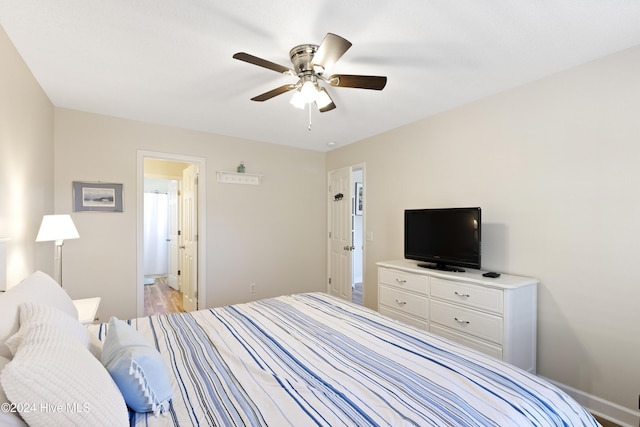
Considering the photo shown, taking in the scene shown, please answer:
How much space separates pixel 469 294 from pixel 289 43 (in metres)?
2.32

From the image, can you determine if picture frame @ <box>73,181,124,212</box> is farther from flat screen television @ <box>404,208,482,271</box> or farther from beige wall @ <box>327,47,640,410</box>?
beige wall @ <box>327,47,640,410</box>

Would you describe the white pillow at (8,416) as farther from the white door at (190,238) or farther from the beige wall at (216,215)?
the white door at (190,238)

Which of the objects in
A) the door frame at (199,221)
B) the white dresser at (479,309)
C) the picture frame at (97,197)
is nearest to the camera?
the white dresser at (479,309)

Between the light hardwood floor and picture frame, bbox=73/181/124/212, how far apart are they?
1814mm

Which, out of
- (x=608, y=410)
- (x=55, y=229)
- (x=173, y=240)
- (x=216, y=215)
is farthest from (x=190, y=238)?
(x=608, y=410)

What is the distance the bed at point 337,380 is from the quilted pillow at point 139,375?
0.13 feet

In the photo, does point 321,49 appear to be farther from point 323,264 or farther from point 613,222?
point 323,264

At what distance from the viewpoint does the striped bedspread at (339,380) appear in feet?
3.25

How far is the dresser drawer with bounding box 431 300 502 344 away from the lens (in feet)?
7.30

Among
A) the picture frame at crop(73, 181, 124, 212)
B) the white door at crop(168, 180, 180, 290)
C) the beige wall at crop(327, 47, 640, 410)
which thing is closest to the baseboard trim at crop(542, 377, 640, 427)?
the beige wall at crop(327, 47, 640, 410)

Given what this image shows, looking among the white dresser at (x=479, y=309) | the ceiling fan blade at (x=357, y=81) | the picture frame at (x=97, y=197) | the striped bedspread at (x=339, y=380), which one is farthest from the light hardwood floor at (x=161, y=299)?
the ceiling fan blade at (x=357, y=81)

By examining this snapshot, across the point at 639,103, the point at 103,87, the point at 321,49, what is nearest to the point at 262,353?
the point at 321,49

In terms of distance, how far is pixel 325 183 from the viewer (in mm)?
4926

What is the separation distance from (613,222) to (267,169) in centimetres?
374
